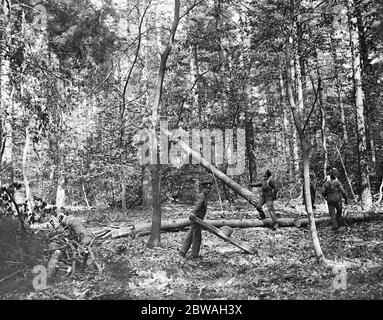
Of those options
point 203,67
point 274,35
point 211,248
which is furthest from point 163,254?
point 203,67

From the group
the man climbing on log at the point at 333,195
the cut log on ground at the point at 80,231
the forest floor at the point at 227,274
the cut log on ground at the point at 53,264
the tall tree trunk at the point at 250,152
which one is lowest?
the forest floor at the point at 227,274

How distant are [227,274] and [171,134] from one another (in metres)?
9.08

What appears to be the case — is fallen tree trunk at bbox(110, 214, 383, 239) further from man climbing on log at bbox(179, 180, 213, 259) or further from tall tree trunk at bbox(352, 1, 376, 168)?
tall tree trunk at bbox(352, 1, 376, 168)

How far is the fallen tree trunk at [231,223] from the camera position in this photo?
35.9 ft

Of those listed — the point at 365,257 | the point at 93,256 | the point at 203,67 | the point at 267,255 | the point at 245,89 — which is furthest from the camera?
the point at 203,67

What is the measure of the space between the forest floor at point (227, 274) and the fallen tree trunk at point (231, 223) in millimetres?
482

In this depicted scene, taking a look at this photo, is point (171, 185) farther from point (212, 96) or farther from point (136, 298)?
point (136, 298)

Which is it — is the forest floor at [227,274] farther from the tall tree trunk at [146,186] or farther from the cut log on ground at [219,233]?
the tall tree trunk at [146,186]

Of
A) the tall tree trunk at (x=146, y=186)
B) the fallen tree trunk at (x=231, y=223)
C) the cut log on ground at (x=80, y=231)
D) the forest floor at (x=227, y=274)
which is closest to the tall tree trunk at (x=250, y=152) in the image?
the tall tree trunk at (x=146, y=186)

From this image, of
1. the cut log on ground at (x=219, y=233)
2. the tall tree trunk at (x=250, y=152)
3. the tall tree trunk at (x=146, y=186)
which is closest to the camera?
the cut log on ground at (x=219, y=233)

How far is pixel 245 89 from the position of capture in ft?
66.0

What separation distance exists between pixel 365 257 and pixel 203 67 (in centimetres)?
2003

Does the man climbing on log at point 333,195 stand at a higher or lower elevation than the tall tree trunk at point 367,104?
lower

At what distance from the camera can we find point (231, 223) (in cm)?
1220
